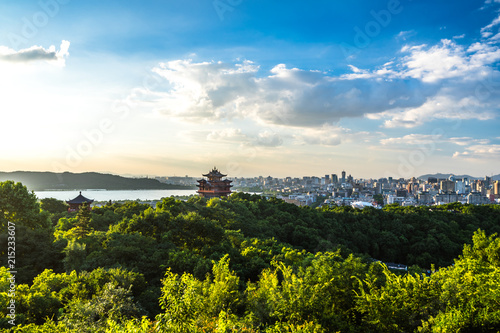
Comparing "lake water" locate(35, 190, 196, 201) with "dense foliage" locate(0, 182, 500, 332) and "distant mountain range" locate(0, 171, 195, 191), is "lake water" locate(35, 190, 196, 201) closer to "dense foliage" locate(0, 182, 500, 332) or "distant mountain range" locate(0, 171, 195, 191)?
"distant mountain range" locate(0, 171, 195, 191)

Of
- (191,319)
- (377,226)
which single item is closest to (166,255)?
(191,319)

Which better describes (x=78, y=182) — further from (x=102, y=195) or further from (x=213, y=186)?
(x=213, y=186)

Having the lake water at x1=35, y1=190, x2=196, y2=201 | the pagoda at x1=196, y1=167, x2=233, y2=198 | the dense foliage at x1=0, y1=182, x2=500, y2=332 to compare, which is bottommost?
the lake water at x1=35, y1=190, x2=196, y2=201

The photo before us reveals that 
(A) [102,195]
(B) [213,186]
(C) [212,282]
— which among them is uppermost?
(B) [213,186]

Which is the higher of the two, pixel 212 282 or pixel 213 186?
pixel 213 186

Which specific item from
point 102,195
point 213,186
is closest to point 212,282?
point 213,186

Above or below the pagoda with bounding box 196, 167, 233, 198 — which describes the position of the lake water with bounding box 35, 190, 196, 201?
below

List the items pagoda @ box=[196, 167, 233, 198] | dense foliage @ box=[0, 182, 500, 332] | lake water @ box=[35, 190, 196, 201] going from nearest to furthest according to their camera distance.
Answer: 1. dense foliage @ box=[0, 182, 500, 332]
2. pagoda @ box=[196, 167, 233, 198]
3. lake water @ box=[35, 190, 196, 201]

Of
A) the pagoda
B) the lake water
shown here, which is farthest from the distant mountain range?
the pagoda

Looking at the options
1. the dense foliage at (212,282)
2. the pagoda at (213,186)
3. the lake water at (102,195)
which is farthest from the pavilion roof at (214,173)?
the lake water at (102,195)
